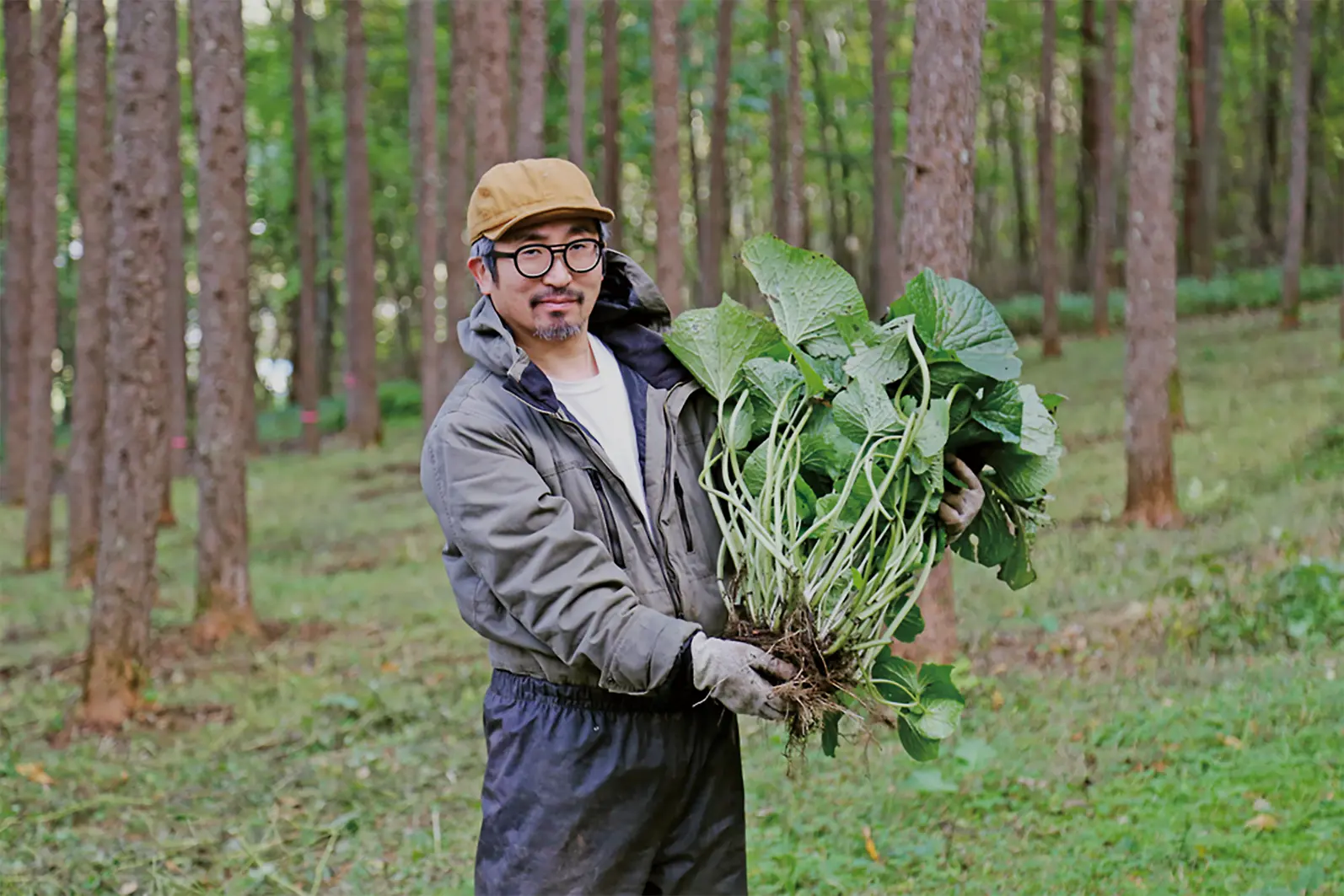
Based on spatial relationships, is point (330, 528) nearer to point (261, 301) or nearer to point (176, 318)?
point (176, 318)

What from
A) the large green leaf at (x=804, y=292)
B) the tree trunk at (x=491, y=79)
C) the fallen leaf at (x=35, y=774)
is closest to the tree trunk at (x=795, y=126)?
the tree trunk at (x=491, y=79)

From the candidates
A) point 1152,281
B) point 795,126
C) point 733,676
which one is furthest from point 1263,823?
point 795,126

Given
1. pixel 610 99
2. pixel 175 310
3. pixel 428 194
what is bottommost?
pixel 175 310

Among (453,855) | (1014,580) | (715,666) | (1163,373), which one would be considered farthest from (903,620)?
(1163,373)

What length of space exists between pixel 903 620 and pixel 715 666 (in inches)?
27.5

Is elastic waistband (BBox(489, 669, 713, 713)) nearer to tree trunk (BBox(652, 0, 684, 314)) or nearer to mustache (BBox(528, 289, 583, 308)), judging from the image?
mustache (BBox(528, 289, 583, 308))

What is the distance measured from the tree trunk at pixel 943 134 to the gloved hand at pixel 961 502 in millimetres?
3418

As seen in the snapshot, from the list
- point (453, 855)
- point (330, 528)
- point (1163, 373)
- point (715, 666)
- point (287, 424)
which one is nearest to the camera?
point (715, 666)

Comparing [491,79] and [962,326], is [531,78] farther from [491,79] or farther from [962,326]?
[962,326]

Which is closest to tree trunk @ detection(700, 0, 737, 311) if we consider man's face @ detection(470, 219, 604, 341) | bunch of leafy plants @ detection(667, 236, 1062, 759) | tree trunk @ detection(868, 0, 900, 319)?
tree trunk @ detection(868, 0, 900, 319)

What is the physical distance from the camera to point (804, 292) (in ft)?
10.4

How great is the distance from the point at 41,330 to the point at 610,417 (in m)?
12.6

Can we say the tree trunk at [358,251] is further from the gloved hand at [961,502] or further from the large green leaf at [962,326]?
the gloved hand at [961,502]

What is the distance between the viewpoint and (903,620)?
3.02 m
